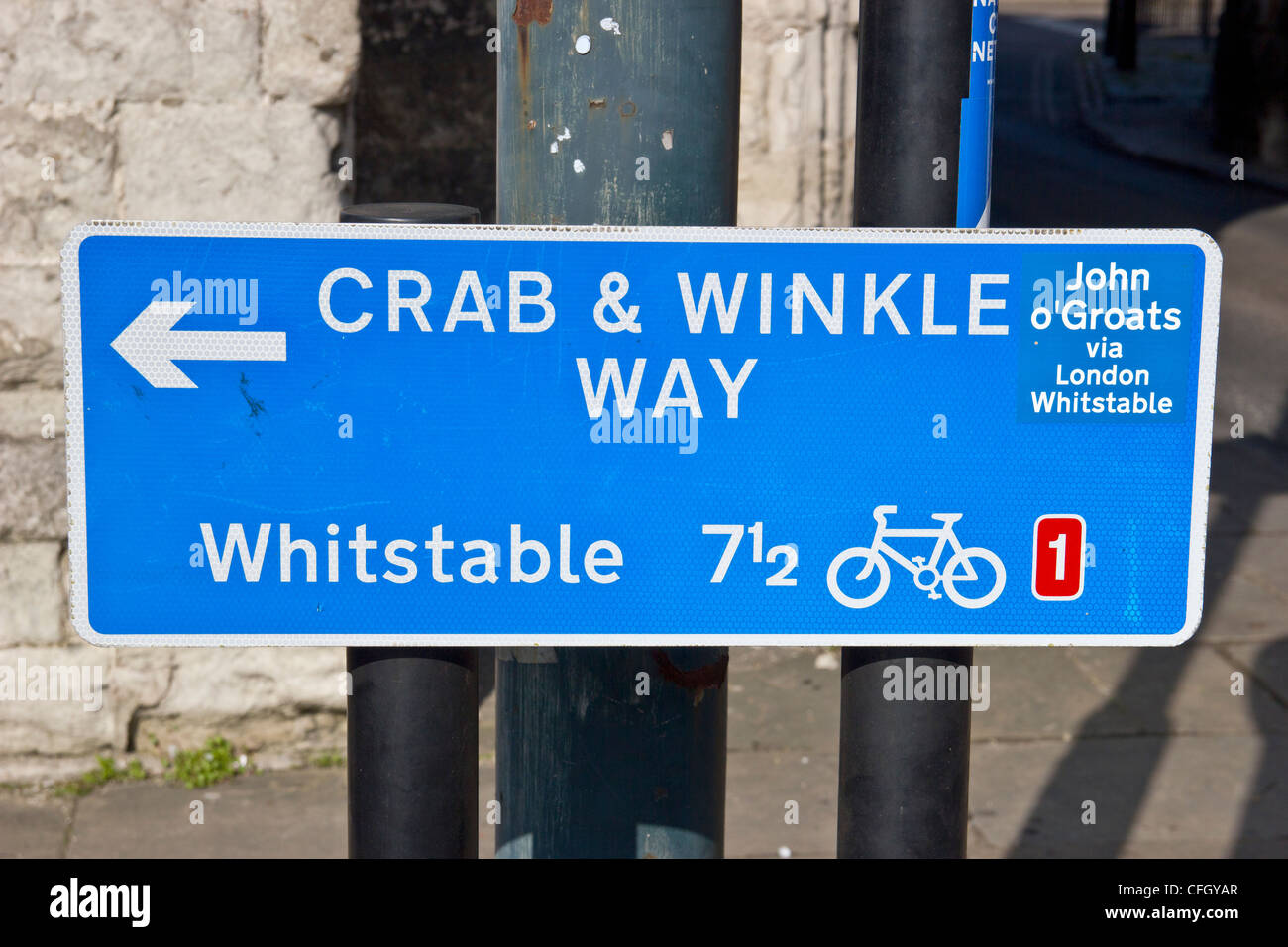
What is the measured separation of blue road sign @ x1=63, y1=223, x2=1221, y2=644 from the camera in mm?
1479

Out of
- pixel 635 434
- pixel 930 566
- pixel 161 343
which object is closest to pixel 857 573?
pixel 930 566

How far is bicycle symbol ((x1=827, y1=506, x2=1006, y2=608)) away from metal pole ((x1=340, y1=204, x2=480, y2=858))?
41cm

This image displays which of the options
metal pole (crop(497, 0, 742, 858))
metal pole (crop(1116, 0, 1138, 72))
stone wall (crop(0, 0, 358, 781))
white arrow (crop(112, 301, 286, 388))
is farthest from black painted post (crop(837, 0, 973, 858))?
metal pole (crop(1116, 0, 1138, 72))

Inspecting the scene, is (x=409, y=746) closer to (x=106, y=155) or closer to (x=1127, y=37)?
(x=106, y=155)

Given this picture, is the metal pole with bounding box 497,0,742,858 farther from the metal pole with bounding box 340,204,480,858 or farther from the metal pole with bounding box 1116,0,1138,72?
the metal pole with bounding box 1116,0,1138,72

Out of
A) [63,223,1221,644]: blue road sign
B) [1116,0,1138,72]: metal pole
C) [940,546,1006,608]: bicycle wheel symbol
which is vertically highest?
[1116,0,1138,72]: metal pole

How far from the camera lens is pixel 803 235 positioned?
4.92ft

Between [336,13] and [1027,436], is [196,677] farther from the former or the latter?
[1027,436]

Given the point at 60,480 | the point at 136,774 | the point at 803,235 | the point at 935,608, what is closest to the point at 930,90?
the point at 803,235

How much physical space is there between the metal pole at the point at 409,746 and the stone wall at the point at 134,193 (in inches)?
109

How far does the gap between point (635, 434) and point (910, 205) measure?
0.40 metres

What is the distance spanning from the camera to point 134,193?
13.4ft
